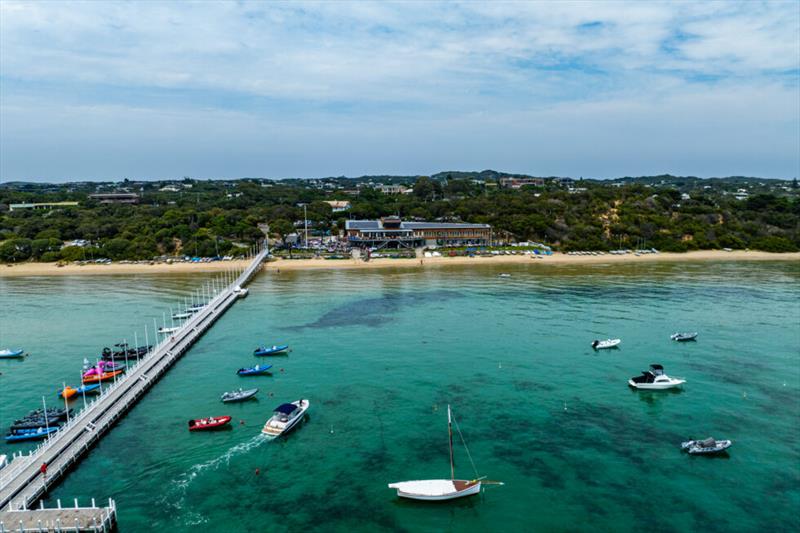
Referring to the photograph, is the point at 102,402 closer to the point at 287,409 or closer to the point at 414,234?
the point at 287,409

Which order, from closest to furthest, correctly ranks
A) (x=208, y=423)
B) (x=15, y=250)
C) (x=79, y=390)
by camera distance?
(x=208, y=423) → (x=79, y=390) → (x=15, y=250)

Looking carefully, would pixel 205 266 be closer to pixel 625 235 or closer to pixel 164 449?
pixel 164 449

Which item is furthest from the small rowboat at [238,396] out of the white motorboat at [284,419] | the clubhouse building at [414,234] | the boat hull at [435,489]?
the clubhouse building at [414,234]

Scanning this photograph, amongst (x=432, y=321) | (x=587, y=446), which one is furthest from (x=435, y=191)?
(x=587, y=446)

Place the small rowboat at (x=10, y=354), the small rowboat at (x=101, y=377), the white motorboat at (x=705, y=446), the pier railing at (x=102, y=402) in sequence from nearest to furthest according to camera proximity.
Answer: the pier railing at (x=102, y=402) → the white motorboat at (x=705, y=446) → the small rowboat at (x=101, y=377) → the small rowboat at (x=10, y=354)

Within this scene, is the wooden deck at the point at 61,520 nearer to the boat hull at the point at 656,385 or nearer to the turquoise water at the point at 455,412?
the turquoise water at the point at 455,412

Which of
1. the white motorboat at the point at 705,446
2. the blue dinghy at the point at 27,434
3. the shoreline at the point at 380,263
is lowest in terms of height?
the white motorboat at the point at 705,446

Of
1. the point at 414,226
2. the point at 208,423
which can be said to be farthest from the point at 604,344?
the point at 414,226
